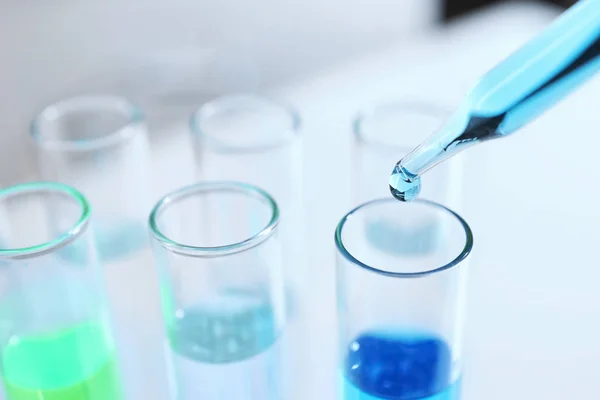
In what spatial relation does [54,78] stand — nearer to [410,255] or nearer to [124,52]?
[124,52]

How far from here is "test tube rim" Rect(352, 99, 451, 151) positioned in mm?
655

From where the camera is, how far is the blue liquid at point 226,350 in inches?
21.8

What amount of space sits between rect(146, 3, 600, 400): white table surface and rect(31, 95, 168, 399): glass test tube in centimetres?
8

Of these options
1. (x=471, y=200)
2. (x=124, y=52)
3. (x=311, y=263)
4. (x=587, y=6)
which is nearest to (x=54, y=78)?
(x=124, y=52)

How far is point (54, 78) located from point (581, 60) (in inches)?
22.3

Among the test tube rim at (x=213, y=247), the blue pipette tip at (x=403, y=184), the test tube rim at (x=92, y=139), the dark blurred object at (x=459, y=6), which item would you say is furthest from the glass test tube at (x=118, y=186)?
the dark blurred object at (x=459, y=6)

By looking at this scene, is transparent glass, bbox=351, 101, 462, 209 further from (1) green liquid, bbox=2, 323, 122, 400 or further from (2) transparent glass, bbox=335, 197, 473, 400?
(1) green liquid, bbox=2, 323, 122, 400

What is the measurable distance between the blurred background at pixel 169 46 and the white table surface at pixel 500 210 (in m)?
0.05

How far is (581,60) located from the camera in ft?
1.23

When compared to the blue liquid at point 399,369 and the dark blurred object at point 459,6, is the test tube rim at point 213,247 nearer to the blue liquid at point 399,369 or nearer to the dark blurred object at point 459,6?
the blue liquid at point 399,369

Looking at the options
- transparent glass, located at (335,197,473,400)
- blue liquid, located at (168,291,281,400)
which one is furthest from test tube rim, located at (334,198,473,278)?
blue liquid, located at (168,291,281,400)

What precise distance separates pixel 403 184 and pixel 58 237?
0.23 m

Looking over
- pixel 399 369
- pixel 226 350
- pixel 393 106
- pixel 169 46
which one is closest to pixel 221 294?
pixel 226 350

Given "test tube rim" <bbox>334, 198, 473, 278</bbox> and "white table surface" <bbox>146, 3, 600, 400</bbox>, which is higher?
"test tube rim" <bbox>334, 198, 473, 278</bbox>
